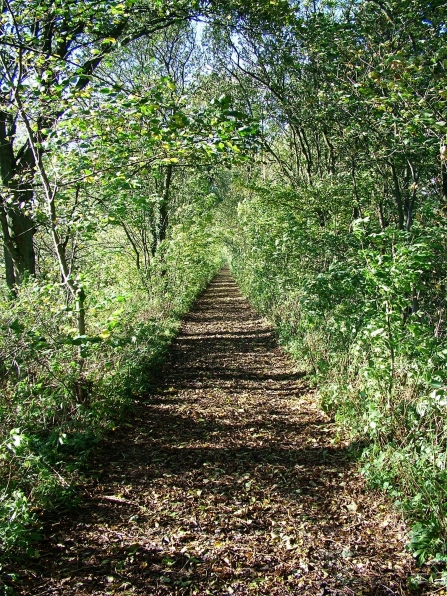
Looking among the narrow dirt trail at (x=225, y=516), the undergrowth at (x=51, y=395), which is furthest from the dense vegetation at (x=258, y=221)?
the narrow dirt trail at (x=225, y=516)

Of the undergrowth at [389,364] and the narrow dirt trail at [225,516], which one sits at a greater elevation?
the undergrowth at [389,364]

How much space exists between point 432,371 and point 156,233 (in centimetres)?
1128

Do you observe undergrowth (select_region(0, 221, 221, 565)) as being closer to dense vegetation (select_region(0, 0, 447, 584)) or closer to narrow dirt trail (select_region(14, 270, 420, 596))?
dense vegetation (select_region(0, 0, 447, 584))

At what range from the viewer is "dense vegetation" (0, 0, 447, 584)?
3.73 meters

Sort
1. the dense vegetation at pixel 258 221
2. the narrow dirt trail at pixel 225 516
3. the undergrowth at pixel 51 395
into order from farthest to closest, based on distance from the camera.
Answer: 1. the dense vegetation at pixel 258 221
2. the undergrowth at pixel 51 395
3. the narrow dirt trail at pixel 225 516

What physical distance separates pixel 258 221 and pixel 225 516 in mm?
8714

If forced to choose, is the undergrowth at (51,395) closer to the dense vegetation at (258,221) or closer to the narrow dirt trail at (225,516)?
the dense vegetation at (258,221)

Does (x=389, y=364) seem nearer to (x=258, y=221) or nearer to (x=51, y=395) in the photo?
(x=51, y=395)

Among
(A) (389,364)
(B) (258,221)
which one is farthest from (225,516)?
(B) (258,221)

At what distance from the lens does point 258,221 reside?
37.7 feet

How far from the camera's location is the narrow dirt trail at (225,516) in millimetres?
3047

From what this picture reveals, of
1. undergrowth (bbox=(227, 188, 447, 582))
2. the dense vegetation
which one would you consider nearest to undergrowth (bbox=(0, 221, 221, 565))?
the dense vegetation

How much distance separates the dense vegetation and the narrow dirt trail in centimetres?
29

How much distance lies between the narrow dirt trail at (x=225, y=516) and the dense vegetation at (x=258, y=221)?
0.29 meters
